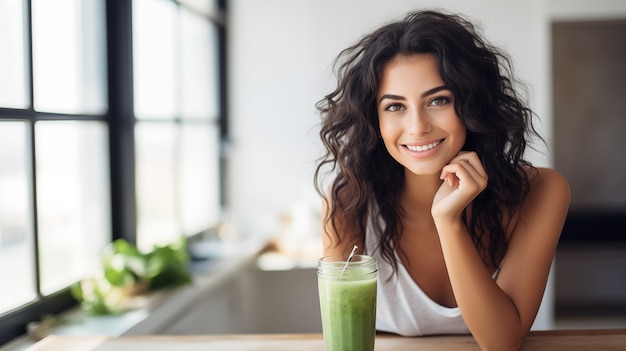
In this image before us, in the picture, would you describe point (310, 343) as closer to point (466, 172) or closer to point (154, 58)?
point (466, 172)

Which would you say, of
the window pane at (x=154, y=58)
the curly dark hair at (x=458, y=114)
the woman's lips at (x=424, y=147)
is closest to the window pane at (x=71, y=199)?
the window pane at (x=154, y=58)

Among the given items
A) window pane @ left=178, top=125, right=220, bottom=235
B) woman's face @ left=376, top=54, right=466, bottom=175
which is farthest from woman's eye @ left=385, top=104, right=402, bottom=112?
window pane @ left=178, top=125, right=220, bottom=235

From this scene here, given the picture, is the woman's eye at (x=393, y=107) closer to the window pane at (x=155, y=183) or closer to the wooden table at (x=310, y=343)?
the wooden table at (x=310, y=343)

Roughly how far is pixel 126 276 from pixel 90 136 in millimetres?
548

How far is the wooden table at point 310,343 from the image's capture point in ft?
4.07

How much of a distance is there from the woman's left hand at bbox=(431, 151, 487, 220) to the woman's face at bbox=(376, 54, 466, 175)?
0.18ft

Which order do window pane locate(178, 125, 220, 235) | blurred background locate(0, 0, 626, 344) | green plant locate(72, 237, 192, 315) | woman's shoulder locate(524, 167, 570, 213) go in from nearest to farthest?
woman's shoulder locate(524, 167, 570, 213)
green plant locate(72, 237, 192, 315)
blurred background locate(0, 0, 626, 344)
window pane locate(178, 125, 220, 235)

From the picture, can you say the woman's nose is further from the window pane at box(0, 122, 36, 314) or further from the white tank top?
the window pane at box(0, 122, 36, 314)

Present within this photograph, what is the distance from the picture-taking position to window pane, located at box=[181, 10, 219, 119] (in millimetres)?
3641

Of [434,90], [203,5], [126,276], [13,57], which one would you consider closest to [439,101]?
[434,90]

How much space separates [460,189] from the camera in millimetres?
1312

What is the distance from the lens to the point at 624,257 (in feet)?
13.9

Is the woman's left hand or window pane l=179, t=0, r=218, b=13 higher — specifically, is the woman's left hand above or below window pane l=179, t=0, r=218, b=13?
below

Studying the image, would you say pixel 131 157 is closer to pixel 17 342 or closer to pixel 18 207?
pixel 18 207
